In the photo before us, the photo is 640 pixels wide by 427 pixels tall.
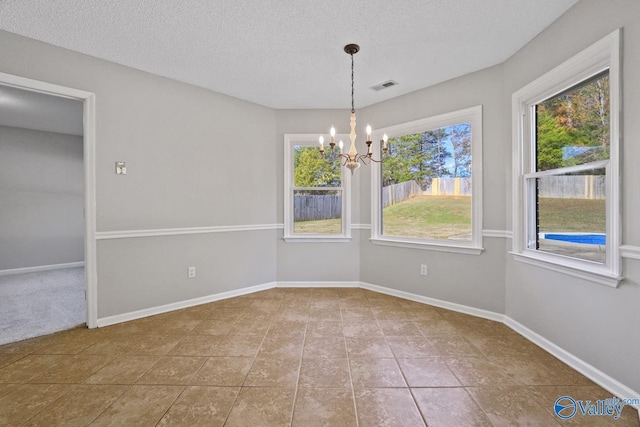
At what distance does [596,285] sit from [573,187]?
741 mm

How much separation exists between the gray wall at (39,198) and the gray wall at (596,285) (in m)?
7.26

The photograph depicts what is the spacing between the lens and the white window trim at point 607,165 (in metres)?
1.79

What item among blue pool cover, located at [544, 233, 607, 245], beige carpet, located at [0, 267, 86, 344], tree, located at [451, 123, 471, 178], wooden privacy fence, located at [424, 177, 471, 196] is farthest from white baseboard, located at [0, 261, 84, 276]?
blue pool cover, located at [544, 233, 607, 245]

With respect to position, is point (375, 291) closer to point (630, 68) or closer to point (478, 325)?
point (478, 325)

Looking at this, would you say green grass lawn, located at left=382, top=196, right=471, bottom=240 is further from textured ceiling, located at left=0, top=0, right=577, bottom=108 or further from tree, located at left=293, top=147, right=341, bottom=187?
textured ceiling, located at left=0, top=0, right=577, bottom=108

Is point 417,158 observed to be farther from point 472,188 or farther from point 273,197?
point 273,197

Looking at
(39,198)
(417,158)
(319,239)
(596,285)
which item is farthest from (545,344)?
(39,198)

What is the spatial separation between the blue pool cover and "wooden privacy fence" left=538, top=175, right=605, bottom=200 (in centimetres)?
28

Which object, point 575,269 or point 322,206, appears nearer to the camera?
point 575,269

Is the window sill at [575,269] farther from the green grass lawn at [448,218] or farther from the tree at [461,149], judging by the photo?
the tree at [461,149]

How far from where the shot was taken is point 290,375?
6.48 feet

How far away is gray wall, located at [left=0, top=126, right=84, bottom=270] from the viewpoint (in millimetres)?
4914

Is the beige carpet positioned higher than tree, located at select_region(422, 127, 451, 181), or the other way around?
tree, located at select_region(422, 127, 451, 181)

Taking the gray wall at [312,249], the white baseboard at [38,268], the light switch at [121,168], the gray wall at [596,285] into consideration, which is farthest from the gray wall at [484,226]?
the white baseboard at [38,268]
